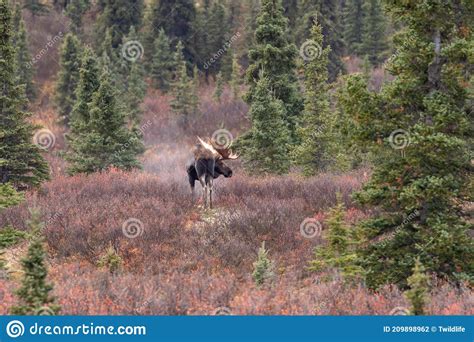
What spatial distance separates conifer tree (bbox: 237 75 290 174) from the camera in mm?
22281

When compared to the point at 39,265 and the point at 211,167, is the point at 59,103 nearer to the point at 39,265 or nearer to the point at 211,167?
the point at 211,167

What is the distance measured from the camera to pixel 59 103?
4338cm

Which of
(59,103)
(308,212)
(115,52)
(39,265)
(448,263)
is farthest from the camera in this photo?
(115,52)

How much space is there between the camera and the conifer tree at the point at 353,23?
5625 cm

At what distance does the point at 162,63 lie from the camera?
2016 inches

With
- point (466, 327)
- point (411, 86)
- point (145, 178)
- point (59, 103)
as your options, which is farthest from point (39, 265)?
point (59, 103)

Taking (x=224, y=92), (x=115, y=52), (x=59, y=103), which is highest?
(x=115, y=52)

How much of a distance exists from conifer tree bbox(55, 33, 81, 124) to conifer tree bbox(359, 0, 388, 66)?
27621 millimetres

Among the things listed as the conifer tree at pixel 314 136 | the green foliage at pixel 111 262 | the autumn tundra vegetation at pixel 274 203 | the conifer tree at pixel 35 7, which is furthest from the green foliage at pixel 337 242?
the conifer tree at pixel 35 7

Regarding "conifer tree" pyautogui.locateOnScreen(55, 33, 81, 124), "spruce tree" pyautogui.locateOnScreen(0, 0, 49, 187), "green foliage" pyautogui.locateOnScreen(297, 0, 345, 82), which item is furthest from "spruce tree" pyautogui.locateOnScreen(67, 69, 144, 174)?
"green foliage" pyautogui.locateOnScreen(297, 0, 345, 82)

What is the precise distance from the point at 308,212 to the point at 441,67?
7391 mm

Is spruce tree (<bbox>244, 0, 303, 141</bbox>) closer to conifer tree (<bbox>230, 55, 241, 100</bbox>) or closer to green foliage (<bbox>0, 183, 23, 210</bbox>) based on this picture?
green foliage (<bbox>0, 183, 23, 210</bbox>)

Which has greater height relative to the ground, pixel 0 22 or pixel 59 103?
pixel 59 103

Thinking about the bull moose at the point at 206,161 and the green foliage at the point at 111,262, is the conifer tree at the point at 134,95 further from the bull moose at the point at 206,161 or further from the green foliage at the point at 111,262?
the green foliage at the point at 111,262
